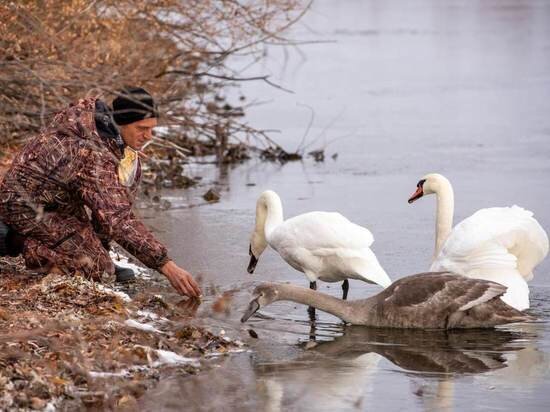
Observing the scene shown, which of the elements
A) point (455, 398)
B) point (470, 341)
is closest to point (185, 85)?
point (470, 341)

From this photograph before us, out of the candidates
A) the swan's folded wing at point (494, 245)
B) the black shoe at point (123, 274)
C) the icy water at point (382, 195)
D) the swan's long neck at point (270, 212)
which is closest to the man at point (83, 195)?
the black shoe at point (123, 274)

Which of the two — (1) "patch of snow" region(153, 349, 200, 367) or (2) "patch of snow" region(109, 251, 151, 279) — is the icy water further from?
(2) "patch of snow" region(109, 251, 151, 279)

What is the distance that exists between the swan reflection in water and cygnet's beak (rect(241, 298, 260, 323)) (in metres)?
0.54

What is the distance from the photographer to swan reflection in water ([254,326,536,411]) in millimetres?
6988

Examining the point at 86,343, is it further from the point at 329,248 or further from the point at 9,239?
the point at 329,248

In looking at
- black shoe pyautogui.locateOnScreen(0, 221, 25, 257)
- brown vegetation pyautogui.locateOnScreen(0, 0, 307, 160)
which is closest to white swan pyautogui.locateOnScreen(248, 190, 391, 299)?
black shoe pyautogui.locateOnScreen(0, 221, 25, 257)

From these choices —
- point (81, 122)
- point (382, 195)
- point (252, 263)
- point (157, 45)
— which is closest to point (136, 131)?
point (81, 122)

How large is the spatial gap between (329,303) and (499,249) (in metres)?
1.28

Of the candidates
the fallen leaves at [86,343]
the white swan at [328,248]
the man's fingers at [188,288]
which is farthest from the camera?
the white swan at [328,248]

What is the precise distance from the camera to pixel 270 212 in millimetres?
10414

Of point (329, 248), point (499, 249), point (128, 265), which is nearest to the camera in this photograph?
point (499, 249)

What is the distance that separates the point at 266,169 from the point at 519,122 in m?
4.27

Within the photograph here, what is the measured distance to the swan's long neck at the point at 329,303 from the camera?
8.79 m

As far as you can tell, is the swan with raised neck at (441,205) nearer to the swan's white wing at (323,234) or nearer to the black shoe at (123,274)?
the swan's white wing at (323,234)
